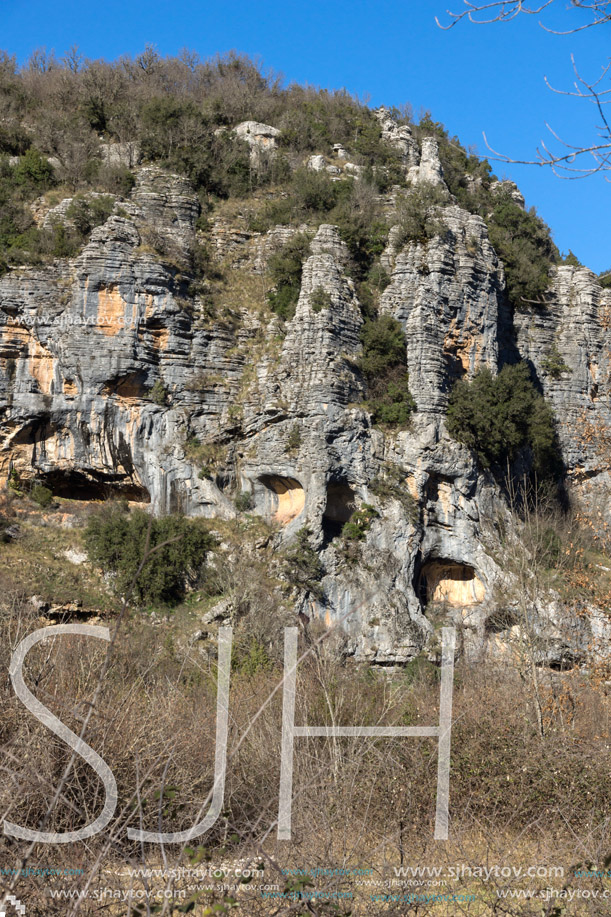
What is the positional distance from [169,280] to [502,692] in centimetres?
1791

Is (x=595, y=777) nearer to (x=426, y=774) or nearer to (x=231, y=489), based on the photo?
(x=426, y=774)

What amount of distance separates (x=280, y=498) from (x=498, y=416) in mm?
7609

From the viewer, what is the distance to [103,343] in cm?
2548

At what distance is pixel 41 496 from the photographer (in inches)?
1011

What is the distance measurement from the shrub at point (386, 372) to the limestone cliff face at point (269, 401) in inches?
17.2

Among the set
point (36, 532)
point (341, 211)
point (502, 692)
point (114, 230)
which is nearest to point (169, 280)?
point (114, 230)

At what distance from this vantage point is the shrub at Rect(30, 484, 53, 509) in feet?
83.9

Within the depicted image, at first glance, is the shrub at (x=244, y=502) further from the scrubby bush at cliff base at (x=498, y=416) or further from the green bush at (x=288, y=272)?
the scrubby bush at cliff base at (x=498, y=416)

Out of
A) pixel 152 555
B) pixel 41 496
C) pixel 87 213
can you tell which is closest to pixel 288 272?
pixel 87 213

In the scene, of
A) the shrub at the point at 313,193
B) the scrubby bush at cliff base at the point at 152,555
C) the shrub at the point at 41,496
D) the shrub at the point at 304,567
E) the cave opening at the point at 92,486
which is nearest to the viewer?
the scrubby bush at cliff base at the point at 152,555

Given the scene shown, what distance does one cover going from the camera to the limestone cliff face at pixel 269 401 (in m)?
24.3

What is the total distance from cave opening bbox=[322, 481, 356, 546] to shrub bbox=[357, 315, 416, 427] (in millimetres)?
2602

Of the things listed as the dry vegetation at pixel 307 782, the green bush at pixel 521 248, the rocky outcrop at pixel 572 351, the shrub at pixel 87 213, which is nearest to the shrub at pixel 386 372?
the green bush at pixel 521 248

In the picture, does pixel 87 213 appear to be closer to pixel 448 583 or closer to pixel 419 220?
pixel 419 220
